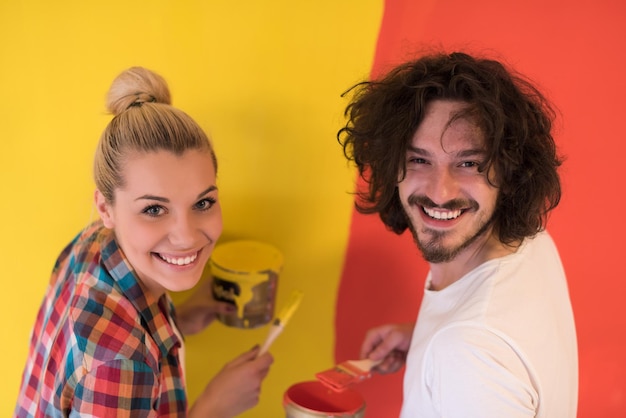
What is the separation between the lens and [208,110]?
3.90 ft

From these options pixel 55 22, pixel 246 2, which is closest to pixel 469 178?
pixel 246 2

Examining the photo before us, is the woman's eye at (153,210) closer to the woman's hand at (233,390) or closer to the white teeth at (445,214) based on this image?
the woman's hand at (233,390)

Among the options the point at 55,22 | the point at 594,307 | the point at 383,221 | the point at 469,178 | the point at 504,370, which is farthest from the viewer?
the point at 594,307

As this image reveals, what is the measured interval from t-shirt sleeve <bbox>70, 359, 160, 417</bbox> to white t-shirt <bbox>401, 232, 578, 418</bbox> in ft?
1.50

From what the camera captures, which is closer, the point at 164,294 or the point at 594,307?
the point at 164,294

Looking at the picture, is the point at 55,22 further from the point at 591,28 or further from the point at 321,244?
the point at 591,28

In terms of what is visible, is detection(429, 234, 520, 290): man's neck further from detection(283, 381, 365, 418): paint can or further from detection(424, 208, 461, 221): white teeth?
detection(283, 381, 365, 418): paint can

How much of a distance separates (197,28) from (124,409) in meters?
0.70

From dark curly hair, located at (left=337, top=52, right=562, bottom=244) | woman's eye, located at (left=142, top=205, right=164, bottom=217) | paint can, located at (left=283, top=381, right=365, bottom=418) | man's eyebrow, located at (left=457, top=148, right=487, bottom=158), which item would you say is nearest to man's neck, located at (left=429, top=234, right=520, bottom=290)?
dark curly hair, located at (left=337, top=52, right=562, bottom=244)

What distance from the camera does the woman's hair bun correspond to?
100cm

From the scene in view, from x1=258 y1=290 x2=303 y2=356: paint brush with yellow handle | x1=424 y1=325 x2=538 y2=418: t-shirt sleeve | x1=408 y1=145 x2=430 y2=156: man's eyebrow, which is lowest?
x1=258 y1=290 x2=303 y2=356: paint brush with yellow handle

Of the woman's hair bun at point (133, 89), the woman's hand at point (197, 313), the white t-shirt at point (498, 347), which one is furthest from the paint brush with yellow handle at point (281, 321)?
the woman's hair bun at point (133, 89)

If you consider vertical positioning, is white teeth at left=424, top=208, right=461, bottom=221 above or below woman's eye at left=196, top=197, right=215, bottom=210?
above

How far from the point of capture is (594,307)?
1348 millimetres
